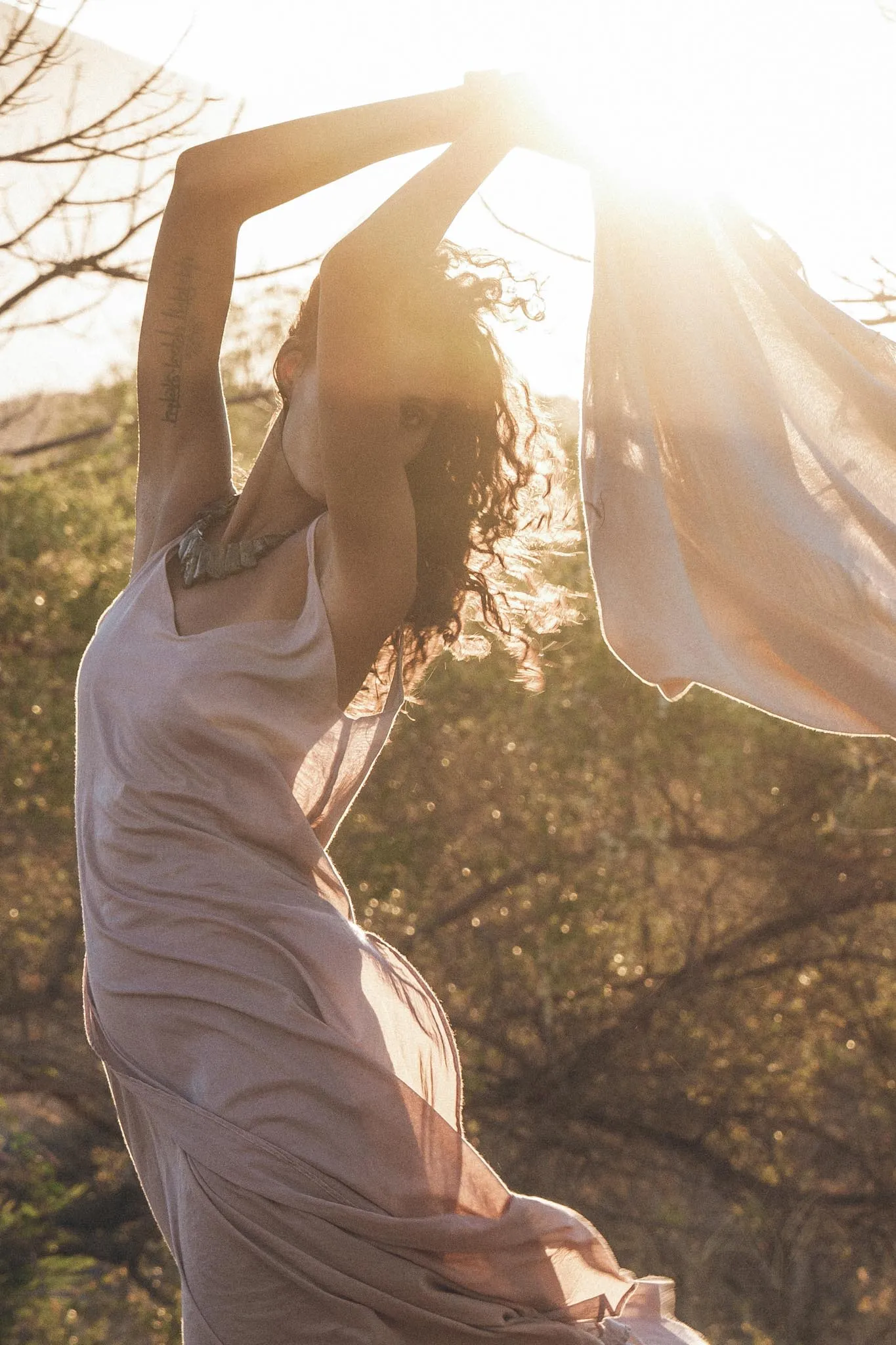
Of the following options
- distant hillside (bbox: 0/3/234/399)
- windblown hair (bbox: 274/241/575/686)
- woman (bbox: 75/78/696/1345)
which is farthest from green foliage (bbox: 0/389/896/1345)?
woman (bbox: 75/78/696/1345)

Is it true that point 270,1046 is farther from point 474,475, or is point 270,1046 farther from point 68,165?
point 68,165

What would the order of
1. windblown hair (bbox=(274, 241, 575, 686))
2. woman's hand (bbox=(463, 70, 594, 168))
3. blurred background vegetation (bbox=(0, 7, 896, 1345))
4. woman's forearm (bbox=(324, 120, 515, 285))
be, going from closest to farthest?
1. woman's forearm (bbox=(324, 120, 515, 285))
2. woman's hand (bbox=(463, 70, 594, 168))
3. windblown hair (bbox=(274, 241, 575, 686))
4. blurred background vegetation (bbox=(0, 7, 896, 1345))

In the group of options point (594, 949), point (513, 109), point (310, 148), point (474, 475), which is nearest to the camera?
point (513, 109)

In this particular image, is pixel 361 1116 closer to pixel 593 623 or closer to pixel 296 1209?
pixel 296 1209

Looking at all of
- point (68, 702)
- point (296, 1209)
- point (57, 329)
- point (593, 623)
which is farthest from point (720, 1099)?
point (296, 1209)

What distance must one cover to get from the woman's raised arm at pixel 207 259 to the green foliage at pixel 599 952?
355 cm

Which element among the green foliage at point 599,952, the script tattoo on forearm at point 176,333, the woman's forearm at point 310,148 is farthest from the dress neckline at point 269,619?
the green foliage at point 599,952

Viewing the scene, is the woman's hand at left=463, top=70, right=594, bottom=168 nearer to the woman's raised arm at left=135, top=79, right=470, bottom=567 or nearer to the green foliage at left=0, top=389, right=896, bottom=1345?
the woman's raised arm at left=135, top=79, right=470, bottom=567

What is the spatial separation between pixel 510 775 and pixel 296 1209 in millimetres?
4242

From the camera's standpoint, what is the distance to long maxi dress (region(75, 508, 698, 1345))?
1.67 m

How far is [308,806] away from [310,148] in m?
0.90

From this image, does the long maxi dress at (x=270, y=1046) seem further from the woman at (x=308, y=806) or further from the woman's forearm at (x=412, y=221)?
the woman's forearm at (x=412, y=221)

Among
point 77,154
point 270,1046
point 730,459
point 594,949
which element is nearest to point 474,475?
point 730,459

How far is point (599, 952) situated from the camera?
596 cm
